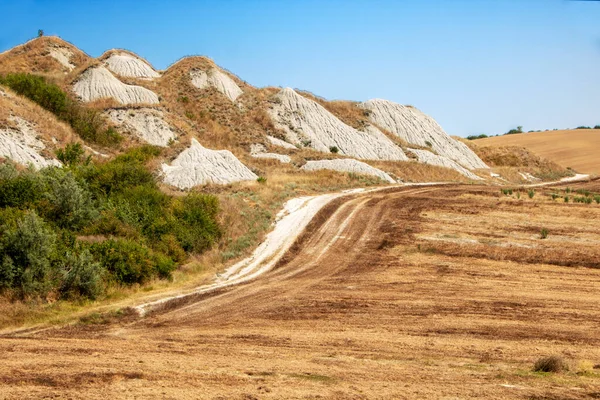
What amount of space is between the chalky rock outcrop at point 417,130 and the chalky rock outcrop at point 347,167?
2380cm

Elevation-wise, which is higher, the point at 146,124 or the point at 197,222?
the point at 146,124

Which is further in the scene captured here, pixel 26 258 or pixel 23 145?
pixel 23 145

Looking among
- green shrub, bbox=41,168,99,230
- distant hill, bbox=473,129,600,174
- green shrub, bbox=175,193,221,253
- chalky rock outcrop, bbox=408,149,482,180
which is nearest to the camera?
green shrub, bbox=41,168,99,230

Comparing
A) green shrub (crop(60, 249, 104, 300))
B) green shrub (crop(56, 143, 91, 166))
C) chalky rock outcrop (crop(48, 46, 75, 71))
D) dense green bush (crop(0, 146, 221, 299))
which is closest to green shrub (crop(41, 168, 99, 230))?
dense green bush (crop(0, 146, 221, 299))

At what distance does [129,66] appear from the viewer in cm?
8650

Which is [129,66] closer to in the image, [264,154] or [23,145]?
[264,154]

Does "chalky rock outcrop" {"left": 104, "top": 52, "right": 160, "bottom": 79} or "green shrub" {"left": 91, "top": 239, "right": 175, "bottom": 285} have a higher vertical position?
"chalky rock outcrop" {"left": 104, "top": 52, "right": 160, "bottom": 79}

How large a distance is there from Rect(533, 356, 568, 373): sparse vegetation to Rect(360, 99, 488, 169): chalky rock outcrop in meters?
66.6

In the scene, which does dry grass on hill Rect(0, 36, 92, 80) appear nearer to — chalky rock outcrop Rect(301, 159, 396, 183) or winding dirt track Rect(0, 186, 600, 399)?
chalky rock outcrop Rect(301, 159, 396, 183)

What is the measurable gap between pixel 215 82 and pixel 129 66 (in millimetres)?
15424

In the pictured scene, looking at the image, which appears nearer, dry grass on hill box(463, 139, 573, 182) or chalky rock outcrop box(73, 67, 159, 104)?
chalky rock outcrop box(73, 67, 159, 104)

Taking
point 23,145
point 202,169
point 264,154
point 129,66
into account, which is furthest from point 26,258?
point 129,66

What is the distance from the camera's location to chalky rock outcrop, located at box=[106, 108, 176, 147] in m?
59.4

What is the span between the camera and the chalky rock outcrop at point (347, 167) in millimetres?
56844
